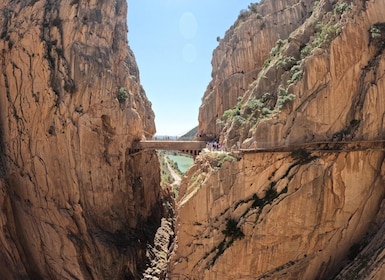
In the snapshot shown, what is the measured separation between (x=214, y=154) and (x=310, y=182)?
5.94 m

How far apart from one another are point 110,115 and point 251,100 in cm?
1431

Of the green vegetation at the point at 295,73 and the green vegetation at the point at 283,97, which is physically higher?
the green vegetation at the point at 295,73

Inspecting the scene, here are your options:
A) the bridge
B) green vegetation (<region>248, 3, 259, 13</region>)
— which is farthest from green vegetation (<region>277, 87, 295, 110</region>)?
green vegetation (<region>248, 3, 259, 13</region>)

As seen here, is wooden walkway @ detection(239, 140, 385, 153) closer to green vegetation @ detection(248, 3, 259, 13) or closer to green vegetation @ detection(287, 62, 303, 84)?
green vegetation @ detection(287, 62, 303, 84)

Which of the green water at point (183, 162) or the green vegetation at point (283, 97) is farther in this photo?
the green water at point (183, 162)

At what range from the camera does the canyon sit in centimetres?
2041

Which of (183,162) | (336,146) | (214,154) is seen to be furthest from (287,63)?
(183,162)

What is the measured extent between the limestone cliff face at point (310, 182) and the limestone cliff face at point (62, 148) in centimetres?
1221

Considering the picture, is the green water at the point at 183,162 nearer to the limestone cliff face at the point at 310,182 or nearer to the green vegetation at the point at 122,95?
the green vegetation at the point at 122,95

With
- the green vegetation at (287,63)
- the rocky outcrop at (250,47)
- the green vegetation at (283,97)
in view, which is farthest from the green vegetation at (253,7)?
the green vegetation at (283,97)

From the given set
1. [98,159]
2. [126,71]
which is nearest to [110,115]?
[98,159]

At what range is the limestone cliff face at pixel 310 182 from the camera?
20328mm

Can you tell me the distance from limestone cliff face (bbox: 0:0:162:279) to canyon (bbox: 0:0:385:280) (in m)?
0.10

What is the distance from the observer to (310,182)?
801 inches
